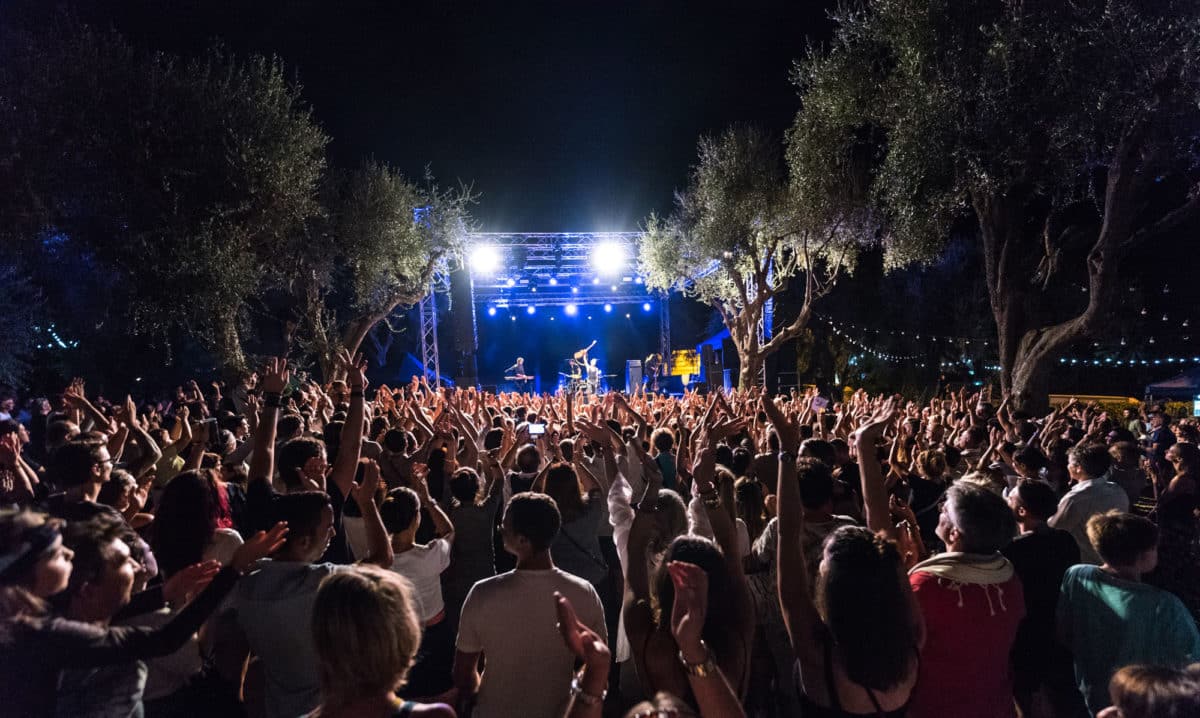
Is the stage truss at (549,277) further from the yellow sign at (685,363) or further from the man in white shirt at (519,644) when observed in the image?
the man in white shirt at (519,644)

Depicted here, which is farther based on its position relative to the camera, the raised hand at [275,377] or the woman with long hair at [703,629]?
the raised hand at [275,377]

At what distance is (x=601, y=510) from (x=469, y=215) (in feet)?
56.6

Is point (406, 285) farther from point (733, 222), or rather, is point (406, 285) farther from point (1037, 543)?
point (1037, 543)

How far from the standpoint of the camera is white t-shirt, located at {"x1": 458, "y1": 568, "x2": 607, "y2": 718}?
86.9 inches

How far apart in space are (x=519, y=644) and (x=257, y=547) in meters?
0.96

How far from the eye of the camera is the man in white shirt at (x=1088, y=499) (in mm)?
3910

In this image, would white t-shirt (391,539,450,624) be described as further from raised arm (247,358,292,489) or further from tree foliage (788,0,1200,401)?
tree foliage (788,0,1200,401)

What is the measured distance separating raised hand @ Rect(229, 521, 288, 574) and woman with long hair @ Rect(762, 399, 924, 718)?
1.80 m

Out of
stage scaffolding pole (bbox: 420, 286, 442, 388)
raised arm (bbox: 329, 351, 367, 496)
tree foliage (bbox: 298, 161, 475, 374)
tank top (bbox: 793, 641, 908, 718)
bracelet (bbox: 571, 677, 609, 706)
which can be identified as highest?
tree foliage (bbox: 298, 161, 475, 374)

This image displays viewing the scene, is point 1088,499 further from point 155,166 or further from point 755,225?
point 755,225

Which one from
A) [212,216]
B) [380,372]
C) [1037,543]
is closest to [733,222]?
[212,216]

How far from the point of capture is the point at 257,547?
6.78 ft

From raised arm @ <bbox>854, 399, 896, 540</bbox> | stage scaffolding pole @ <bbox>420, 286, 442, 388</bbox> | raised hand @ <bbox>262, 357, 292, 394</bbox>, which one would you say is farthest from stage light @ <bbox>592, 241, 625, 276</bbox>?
raised arm @ <bbox>854, 399, 896, 540</bbox>

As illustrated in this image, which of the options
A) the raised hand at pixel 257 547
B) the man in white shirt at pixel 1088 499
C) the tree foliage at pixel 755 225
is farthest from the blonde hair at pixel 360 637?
the tree foliage at pixel 755 225
